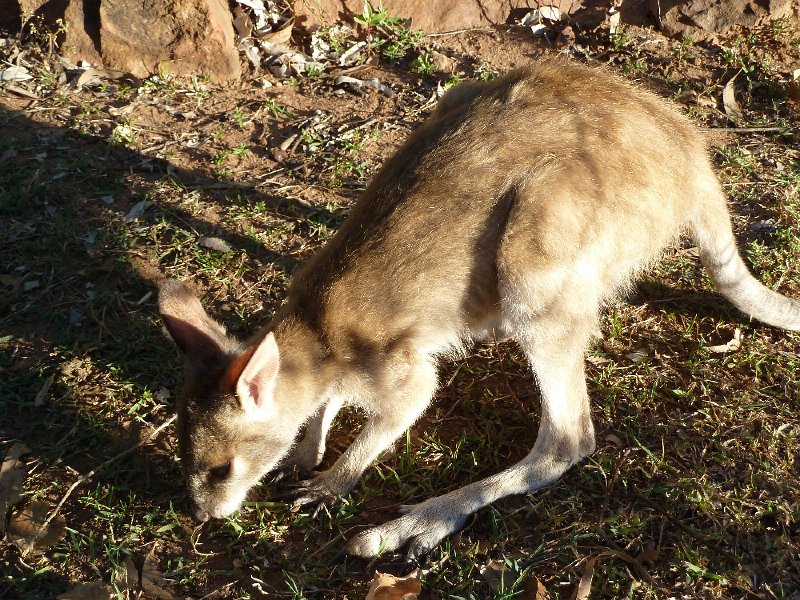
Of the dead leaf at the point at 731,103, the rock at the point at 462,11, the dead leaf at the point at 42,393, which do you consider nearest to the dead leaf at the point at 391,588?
the dead leaf at the point at 42,393

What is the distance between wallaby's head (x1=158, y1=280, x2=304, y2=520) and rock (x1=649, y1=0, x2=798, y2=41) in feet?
17.2

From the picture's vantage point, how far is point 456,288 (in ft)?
13.6

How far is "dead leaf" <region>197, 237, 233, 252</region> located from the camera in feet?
17.8

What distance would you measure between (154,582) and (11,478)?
104 cm

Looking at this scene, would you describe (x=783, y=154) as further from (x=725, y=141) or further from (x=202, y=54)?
(x=202, y=54)

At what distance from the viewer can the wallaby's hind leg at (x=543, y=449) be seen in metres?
3.88

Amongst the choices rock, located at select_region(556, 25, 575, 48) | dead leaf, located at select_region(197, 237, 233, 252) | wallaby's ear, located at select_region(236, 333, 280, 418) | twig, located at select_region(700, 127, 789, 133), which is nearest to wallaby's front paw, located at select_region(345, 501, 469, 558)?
wallaby's ear, located at select_region(236, 333, 280, 418)

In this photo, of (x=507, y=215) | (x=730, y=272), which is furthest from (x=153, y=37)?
(x=730, y=272)

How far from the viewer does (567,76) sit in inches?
176

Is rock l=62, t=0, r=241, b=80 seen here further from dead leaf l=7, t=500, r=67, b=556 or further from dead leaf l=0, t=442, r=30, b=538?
dead leaf l=7, t=500, r=67, b=556

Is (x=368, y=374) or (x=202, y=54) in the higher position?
(x=202, y=54)

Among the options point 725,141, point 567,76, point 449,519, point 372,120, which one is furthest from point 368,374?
point 725,141

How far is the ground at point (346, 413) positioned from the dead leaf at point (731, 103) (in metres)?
0.04

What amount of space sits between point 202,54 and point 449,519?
15.5 feet
